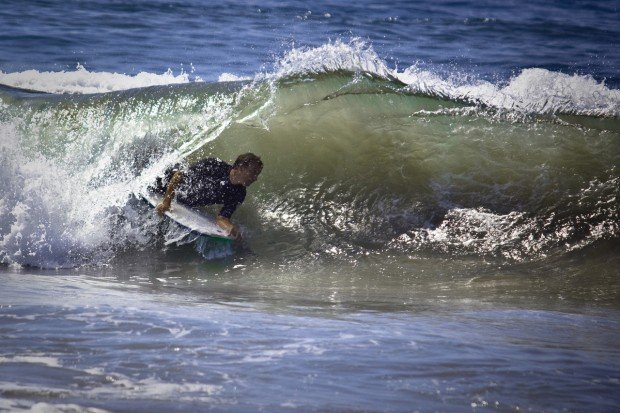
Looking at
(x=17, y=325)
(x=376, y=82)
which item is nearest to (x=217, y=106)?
(x=376, y=82)

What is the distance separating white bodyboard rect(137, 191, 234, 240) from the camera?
6805mm

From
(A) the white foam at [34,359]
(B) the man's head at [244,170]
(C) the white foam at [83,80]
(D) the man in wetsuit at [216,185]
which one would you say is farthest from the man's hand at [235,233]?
(C) the white foam at [83,80]

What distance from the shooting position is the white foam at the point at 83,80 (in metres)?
12.6

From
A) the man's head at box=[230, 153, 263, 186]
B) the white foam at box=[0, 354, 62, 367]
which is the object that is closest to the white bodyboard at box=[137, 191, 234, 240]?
the man's head at box=[230, 153, 263, 186]

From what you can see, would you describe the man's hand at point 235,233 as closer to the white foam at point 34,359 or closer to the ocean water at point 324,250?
the ocean water at point 324,250

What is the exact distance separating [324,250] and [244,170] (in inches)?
36.3

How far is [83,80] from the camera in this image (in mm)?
13078

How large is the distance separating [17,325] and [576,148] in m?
5.30

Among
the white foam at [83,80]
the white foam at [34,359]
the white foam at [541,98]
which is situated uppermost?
the white foam at [83,80]

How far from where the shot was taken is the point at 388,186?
7.46 metres

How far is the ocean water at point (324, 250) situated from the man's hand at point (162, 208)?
168mm

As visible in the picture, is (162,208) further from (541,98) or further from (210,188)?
(541,98)

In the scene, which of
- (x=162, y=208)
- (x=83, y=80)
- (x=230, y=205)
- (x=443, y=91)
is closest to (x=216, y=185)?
(x=230, y=205)

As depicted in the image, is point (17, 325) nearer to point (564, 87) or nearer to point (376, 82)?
point (376, 82)
